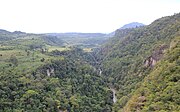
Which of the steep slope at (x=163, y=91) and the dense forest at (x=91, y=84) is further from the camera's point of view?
the dense forest at (x=91, y=84)

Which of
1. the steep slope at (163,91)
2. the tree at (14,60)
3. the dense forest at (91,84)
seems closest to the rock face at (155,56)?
the dense forest at (91,84)

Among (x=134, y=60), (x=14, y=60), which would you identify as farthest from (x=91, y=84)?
(x=134, y=60)

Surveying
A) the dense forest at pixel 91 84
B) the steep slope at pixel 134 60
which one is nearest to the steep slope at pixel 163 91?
the dense forest at pixel 91 84

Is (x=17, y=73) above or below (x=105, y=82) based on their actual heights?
above

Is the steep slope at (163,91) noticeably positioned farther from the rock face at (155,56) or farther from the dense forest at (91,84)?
the rock face at (155,56)

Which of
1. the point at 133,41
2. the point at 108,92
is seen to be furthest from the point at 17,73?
the point at 133,41

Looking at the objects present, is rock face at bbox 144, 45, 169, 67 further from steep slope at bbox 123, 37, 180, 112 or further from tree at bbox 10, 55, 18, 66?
tree at bbox 10, 55, 18, 66

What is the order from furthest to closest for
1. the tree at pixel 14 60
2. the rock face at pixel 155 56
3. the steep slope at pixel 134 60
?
the tree at pixel 14 60 → the steep slope at pixel 134 60 → the rock face at pixel 155 56

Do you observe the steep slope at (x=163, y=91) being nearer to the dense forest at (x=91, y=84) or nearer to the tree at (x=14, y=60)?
the dense forest at (x=91, y=84)

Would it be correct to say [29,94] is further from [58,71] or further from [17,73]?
[58,71]

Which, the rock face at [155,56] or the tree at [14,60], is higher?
the rock face at [155,56]

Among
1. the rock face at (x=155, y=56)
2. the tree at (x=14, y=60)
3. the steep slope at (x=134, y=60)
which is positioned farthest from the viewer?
the tree at (x=14, y=60)
